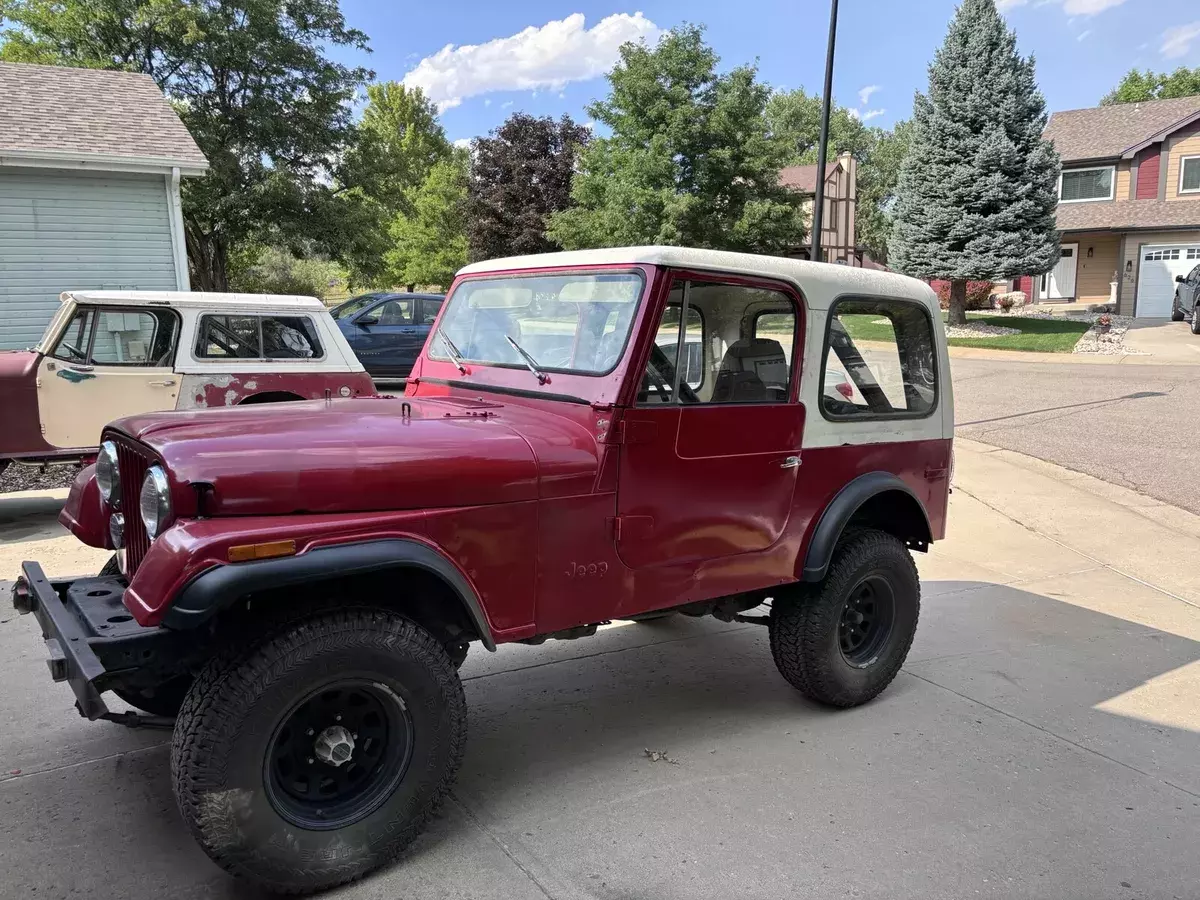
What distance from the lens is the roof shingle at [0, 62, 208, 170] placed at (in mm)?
12953

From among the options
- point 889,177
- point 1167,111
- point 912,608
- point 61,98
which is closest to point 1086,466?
point 912,608

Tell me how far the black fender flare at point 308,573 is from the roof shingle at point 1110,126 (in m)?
34.1

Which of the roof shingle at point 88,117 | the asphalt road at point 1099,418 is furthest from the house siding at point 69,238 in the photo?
the asphalt road at point 1099,418

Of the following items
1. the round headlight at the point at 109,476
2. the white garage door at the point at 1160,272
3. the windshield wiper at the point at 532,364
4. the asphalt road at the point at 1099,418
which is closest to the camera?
the round headlight at the point at 109,476

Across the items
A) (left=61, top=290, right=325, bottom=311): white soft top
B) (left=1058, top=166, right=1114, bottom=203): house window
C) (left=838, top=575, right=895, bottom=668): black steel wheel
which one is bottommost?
(left=838, top=575, right=895, bottom=668): black steel wheel

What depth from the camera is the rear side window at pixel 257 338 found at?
7.43 metres

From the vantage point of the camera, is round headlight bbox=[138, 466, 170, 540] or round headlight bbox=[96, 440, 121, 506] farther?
round headlight bbox=[96, 440, 121, 506]

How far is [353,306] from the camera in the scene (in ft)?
50.5

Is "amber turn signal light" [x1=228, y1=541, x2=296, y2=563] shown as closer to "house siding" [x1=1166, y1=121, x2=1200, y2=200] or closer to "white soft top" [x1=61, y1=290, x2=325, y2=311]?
Answer: "white soft top" [x1=61, y1=290, x2=325, y2=311]

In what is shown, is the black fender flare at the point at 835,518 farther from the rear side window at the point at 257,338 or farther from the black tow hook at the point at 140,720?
the rear side window at the point at 257,338

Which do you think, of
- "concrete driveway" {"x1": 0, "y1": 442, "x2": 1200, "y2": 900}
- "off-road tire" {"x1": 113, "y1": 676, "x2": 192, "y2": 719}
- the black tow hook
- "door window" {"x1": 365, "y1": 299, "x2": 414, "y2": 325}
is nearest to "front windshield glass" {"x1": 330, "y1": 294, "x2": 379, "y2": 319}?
"door window" {"x1": 365, "y1": 299, "x2": 414, "y2": 325}

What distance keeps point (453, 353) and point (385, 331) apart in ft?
38.3

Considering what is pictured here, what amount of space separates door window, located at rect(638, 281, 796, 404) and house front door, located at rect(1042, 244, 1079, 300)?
31942 millimetres

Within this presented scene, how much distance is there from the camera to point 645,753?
3.60 meters
